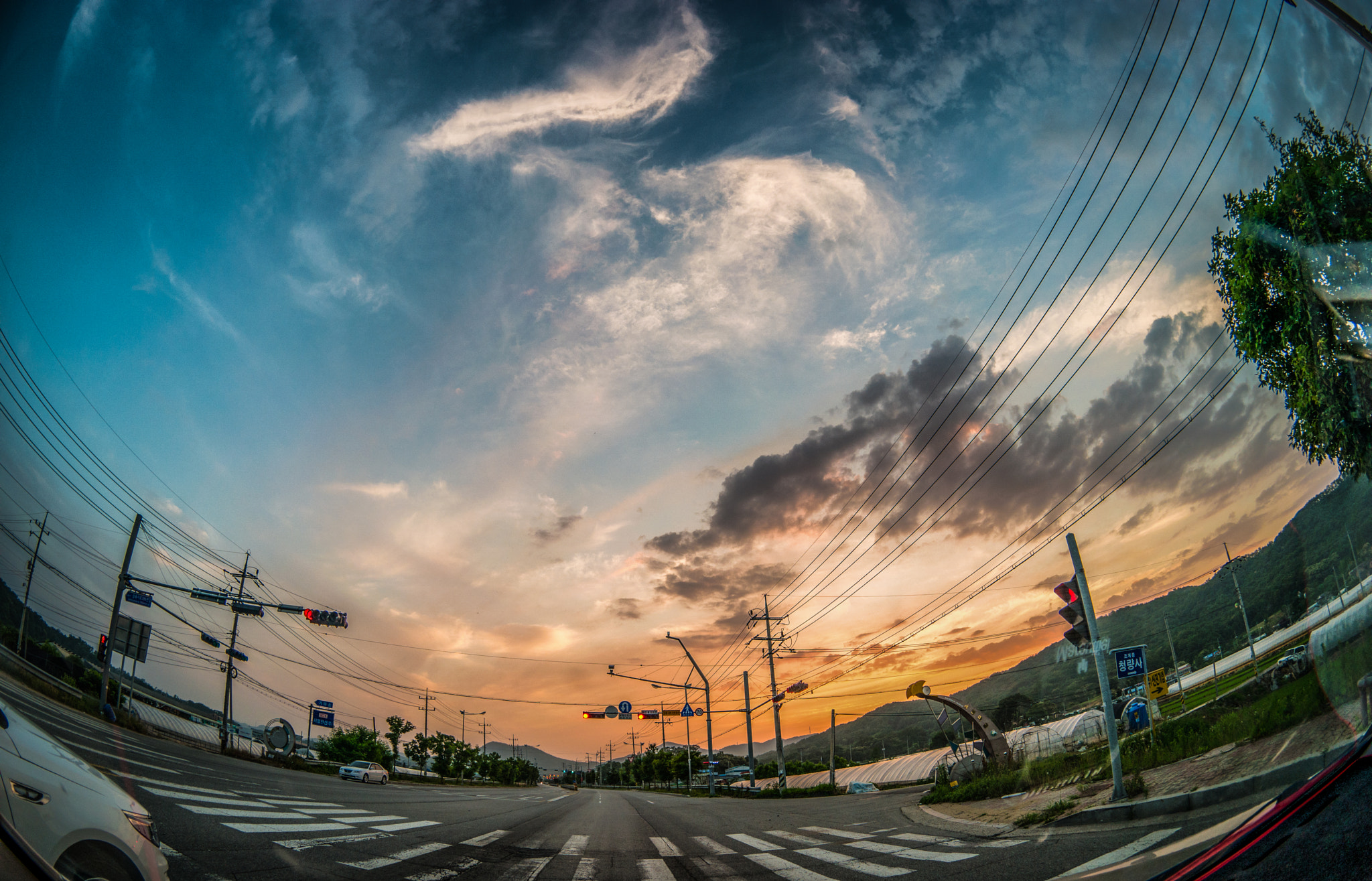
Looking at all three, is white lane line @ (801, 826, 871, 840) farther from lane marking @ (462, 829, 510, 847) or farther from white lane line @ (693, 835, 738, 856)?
lane marking @ (462, 829, 510, 847)

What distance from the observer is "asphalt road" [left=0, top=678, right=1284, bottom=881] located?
2213 mm

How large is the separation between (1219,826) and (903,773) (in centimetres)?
4981

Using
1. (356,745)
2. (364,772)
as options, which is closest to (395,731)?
(356,745)

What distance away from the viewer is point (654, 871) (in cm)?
537

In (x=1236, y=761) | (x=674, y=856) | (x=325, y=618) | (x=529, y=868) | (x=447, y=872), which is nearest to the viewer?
(x=1236, y=761)

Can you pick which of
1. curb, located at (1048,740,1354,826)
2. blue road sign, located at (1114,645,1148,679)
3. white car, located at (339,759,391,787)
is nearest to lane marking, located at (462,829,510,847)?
curb, located at (1048,740,1354,826)

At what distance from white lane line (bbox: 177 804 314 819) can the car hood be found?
79 centimetres

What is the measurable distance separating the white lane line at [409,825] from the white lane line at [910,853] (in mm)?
6219

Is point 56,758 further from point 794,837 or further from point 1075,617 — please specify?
point 1075,617

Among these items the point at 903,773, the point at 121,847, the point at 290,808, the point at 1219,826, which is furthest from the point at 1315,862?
the point at 903,773

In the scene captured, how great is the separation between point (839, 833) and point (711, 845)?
8.63 feet

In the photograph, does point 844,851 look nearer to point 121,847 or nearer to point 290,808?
point 290,808

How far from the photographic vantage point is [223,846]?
2.92m

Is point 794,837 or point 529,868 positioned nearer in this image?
point 529,868
